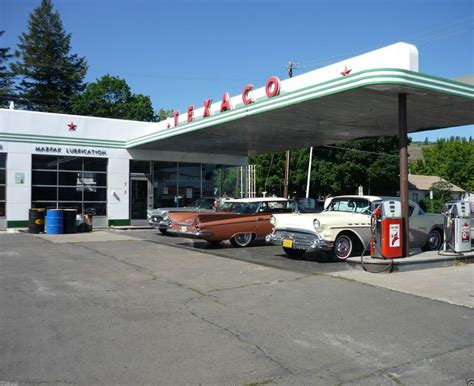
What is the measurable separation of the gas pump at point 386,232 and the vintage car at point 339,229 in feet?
2.80

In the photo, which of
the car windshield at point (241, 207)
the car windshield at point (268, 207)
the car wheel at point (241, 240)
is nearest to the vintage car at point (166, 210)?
the car windshield at point (241, 207)

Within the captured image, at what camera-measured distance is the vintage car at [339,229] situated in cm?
1095

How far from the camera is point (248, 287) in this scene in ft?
27.2

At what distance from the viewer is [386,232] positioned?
10.3m

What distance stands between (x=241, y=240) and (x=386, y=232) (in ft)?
16.8

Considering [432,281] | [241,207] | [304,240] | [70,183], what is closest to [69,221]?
[70,183]

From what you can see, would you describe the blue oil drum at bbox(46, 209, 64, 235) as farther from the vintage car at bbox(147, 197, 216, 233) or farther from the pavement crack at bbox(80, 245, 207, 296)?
the pavement crack at bbox(80, 245, 207, 296)

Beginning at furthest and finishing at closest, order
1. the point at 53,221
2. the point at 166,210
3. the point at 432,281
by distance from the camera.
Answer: the point at 53,221 → the point at 166,210 → the point at 432,281

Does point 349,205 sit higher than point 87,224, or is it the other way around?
point 349,205

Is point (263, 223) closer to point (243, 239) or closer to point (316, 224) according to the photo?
point (243, 239)

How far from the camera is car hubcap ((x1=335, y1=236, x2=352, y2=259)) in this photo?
11282mm

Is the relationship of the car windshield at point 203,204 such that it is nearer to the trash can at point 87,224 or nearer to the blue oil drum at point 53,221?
the trash can at point 87,224


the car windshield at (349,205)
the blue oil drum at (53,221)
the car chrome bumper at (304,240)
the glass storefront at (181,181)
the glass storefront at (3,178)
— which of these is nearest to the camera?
the car chrome bumper at (304,240)

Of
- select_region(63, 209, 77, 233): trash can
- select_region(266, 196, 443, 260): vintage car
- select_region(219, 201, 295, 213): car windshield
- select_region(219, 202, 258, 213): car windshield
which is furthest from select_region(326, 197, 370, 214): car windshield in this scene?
select_region(63, 209, 77, 233): trash can
